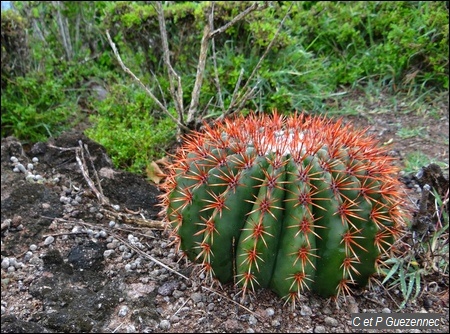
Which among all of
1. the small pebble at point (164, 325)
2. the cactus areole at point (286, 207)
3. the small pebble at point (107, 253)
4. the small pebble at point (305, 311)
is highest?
the cactus areole at point (286, 207)

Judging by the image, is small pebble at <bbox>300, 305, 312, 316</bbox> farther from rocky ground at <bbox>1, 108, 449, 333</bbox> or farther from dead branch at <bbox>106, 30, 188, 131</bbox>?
dead branch at <bbox>106, 30, 188, 131</bbox>

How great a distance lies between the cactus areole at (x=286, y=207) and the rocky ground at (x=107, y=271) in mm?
129

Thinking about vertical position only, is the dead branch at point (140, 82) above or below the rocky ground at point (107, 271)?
above

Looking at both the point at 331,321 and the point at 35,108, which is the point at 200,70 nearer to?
the point at 331,321

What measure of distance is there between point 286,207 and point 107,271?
3.05 feet

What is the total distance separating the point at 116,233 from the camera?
9.04ft

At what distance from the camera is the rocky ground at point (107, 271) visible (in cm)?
216

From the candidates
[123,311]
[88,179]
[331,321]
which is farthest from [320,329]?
[88,179]

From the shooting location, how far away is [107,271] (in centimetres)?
250

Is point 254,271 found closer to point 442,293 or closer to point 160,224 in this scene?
point 160,224

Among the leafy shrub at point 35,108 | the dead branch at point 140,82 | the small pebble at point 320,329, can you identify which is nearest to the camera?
the small pebble at point 320,329

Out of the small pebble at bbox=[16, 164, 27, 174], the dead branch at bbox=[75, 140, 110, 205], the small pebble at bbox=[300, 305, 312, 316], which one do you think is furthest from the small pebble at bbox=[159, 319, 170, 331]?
the small pebble at bbox=[16, 164, 27, 174]

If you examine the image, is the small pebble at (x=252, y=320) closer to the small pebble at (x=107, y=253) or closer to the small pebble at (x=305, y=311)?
the small pebble at (x=305, y=311)

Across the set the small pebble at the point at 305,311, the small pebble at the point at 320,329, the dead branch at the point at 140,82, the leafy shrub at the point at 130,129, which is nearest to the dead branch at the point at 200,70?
the dead branch at the point at 140,82
